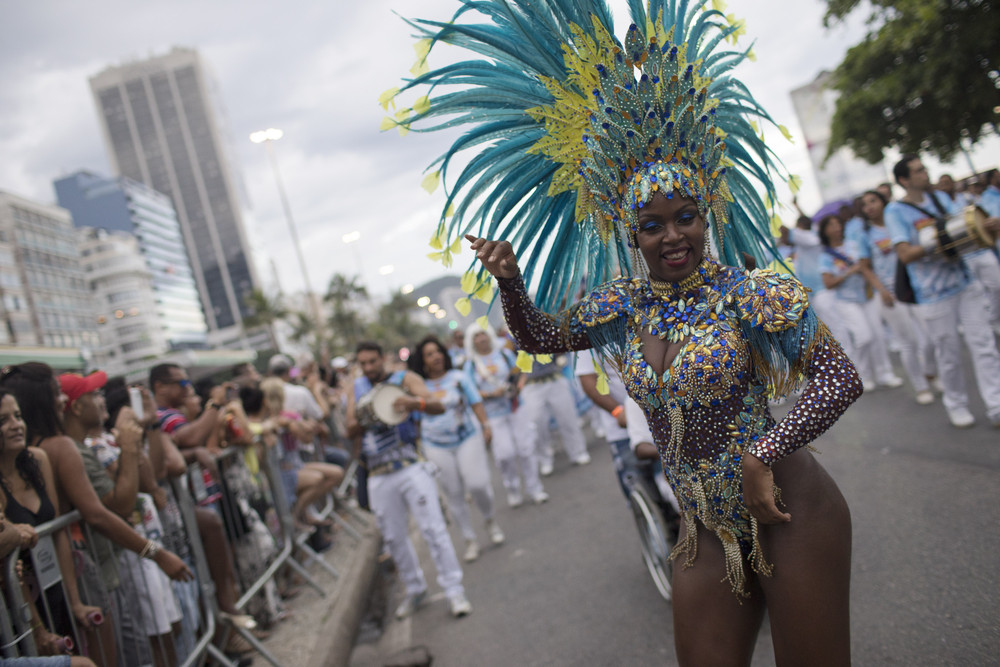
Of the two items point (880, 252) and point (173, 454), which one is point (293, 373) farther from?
point (880, 252)

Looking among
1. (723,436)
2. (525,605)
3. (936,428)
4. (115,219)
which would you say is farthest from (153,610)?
(115,219)

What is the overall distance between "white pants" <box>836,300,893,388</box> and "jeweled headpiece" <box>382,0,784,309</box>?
5.88 m

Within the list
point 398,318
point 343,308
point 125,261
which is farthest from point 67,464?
point 125,261

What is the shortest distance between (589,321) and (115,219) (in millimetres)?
127591

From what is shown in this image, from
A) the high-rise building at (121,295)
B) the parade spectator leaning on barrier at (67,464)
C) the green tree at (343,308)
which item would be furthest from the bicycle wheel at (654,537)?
the high-rise building at (121,295)

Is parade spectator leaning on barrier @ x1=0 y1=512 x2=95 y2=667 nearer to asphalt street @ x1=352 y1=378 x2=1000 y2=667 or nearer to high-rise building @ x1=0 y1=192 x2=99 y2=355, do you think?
asphalt street @ x1=352 y1=378 x2=1000 y2=667

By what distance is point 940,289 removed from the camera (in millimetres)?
5672

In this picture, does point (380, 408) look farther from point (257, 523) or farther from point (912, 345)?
point (912, 345)

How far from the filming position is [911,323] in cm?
688

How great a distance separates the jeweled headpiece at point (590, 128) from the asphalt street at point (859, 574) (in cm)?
189

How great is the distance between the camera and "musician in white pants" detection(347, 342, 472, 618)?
18.5ft

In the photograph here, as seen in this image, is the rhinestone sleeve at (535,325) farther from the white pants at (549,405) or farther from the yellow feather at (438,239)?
the white pants at (549,405)

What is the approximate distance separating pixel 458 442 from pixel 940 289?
4303 millimetres

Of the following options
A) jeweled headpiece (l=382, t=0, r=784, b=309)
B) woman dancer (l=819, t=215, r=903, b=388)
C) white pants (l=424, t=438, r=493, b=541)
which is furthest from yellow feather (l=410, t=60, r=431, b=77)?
woman dancer (l=819, t=215, r=903, b=388)
